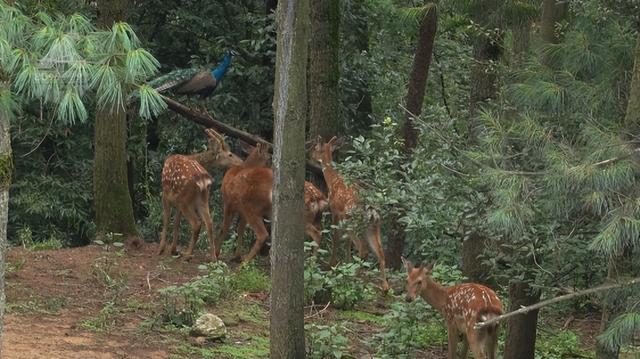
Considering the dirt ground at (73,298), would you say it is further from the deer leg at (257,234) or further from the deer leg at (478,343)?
the deer leg at (478,343)

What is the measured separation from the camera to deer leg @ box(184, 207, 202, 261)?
1303 cm

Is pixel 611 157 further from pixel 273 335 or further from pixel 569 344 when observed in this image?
pixel 569 344

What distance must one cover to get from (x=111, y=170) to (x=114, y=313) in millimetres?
3596

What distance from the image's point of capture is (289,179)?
846cm

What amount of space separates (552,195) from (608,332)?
102cm

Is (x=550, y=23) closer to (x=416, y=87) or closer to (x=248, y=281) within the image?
(x=248, y=281)

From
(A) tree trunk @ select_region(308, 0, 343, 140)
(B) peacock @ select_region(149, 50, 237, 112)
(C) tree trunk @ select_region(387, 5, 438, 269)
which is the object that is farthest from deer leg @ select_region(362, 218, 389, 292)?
(B) peacock @ select_region(149, 50, 237, 112)

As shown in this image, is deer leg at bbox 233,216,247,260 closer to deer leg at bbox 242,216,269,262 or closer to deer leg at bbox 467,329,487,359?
deer leg at bbox 242,216,269,262

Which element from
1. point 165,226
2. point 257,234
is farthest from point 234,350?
point 165,226

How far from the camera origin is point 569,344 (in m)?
12.1

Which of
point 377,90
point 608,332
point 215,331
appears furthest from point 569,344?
point 377,90

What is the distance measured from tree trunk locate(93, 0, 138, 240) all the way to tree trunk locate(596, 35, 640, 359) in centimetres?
738

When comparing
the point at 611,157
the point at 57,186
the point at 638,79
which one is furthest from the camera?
the point at 57,186

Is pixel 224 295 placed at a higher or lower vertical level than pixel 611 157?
lower
